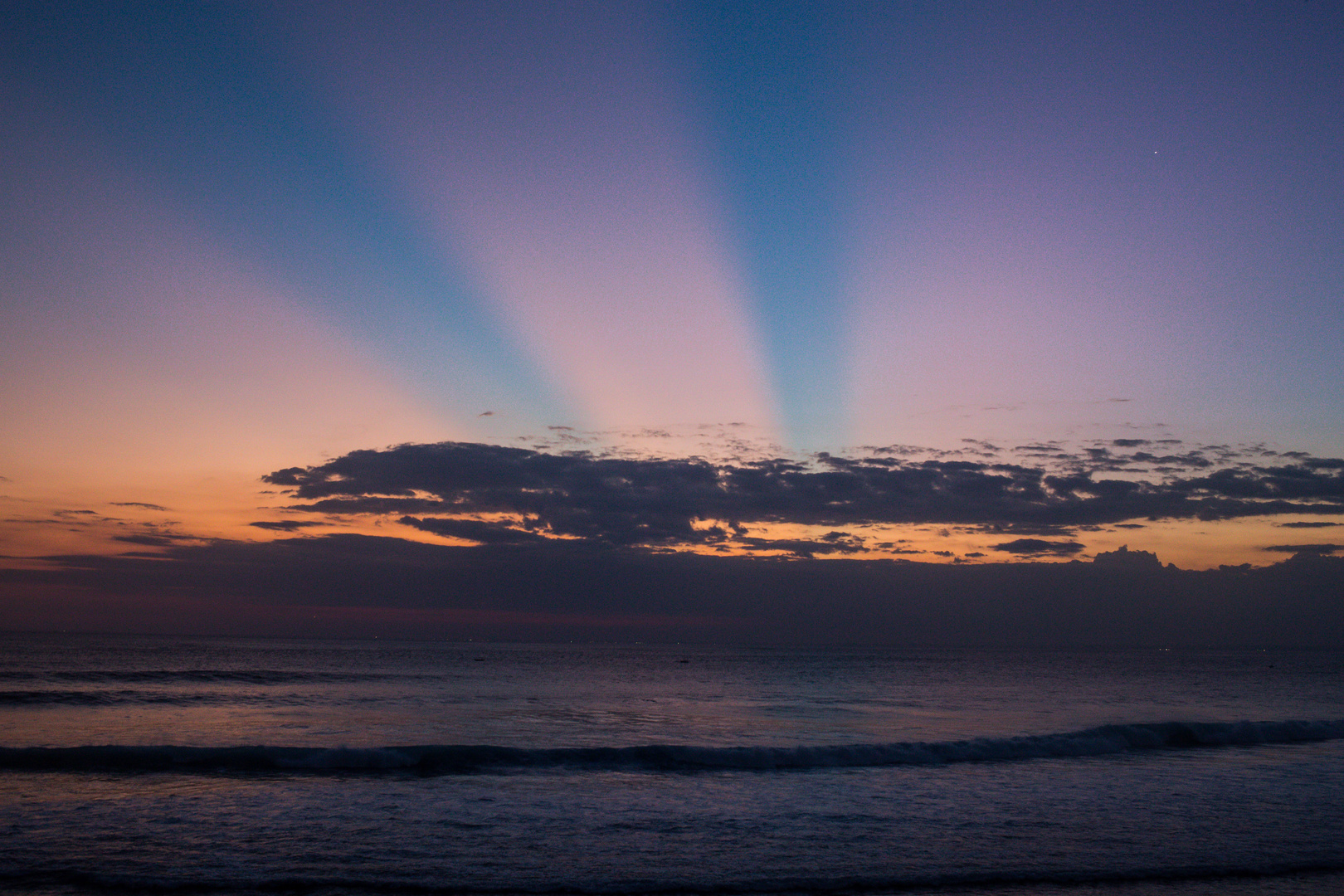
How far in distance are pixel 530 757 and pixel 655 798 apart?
7572 millimetres

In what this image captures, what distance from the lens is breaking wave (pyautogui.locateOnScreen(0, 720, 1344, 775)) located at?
72.7ft

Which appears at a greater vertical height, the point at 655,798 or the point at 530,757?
the point at 655,798

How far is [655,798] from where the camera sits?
18.1 meters

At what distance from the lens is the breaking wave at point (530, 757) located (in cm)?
2216

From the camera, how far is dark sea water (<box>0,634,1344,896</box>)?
38.8 ft

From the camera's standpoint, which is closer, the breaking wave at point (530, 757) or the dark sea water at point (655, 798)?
the dark sea water at point (655, 798)

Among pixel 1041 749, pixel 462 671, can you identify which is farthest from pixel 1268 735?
pixel 462 671

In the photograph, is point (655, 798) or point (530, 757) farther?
point (530, 757)

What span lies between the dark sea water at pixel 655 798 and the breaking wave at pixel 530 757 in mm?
134

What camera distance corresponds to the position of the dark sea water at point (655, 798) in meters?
11.8

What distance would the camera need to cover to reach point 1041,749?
2741 cm

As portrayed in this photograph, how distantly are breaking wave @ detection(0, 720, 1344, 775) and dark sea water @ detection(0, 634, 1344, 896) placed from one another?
13 cm

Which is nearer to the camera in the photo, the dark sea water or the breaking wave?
the dark sea water

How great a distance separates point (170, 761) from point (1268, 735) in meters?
39.5
